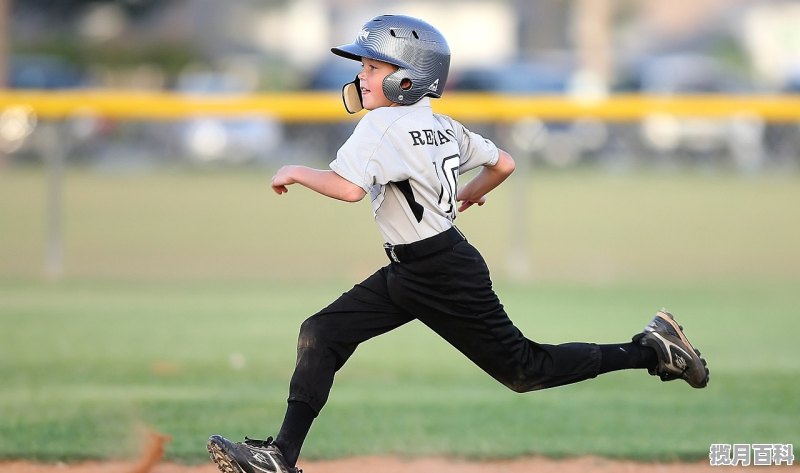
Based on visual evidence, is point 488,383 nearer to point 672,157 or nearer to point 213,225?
point 213,225

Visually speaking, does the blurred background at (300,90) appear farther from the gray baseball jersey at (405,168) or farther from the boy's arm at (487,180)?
the gray baseball jersey at (405,168)

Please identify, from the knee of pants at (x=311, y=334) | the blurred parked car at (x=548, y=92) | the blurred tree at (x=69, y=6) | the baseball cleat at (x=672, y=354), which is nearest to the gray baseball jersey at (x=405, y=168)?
the knee of pants at (x=311, y=334)

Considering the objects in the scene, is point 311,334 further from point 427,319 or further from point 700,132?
point 700,132

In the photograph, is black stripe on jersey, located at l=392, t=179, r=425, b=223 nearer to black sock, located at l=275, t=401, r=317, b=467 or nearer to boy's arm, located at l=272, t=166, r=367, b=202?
boy's arm, located at l=272, t=166, r=367, b=202

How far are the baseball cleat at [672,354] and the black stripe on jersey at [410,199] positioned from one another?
48.9 inches

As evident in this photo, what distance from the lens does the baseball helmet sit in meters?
5.55

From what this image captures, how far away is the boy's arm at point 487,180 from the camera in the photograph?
5.99 m

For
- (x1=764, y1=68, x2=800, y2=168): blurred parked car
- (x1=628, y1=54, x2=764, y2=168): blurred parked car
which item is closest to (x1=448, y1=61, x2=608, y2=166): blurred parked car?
(x1=628, y1=54, x2=764, y2=168): blurred parked car

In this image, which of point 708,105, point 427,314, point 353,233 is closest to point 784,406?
point 427,314

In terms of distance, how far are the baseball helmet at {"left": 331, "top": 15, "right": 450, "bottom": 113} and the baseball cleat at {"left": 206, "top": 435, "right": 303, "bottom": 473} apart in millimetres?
1485

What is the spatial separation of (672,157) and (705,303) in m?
15.2

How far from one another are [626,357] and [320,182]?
1654 millimetres

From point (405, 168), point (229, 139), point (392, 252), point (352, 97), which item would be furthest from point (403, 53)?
point (229, 139)

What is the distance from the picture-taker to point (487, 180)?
6047 mm
